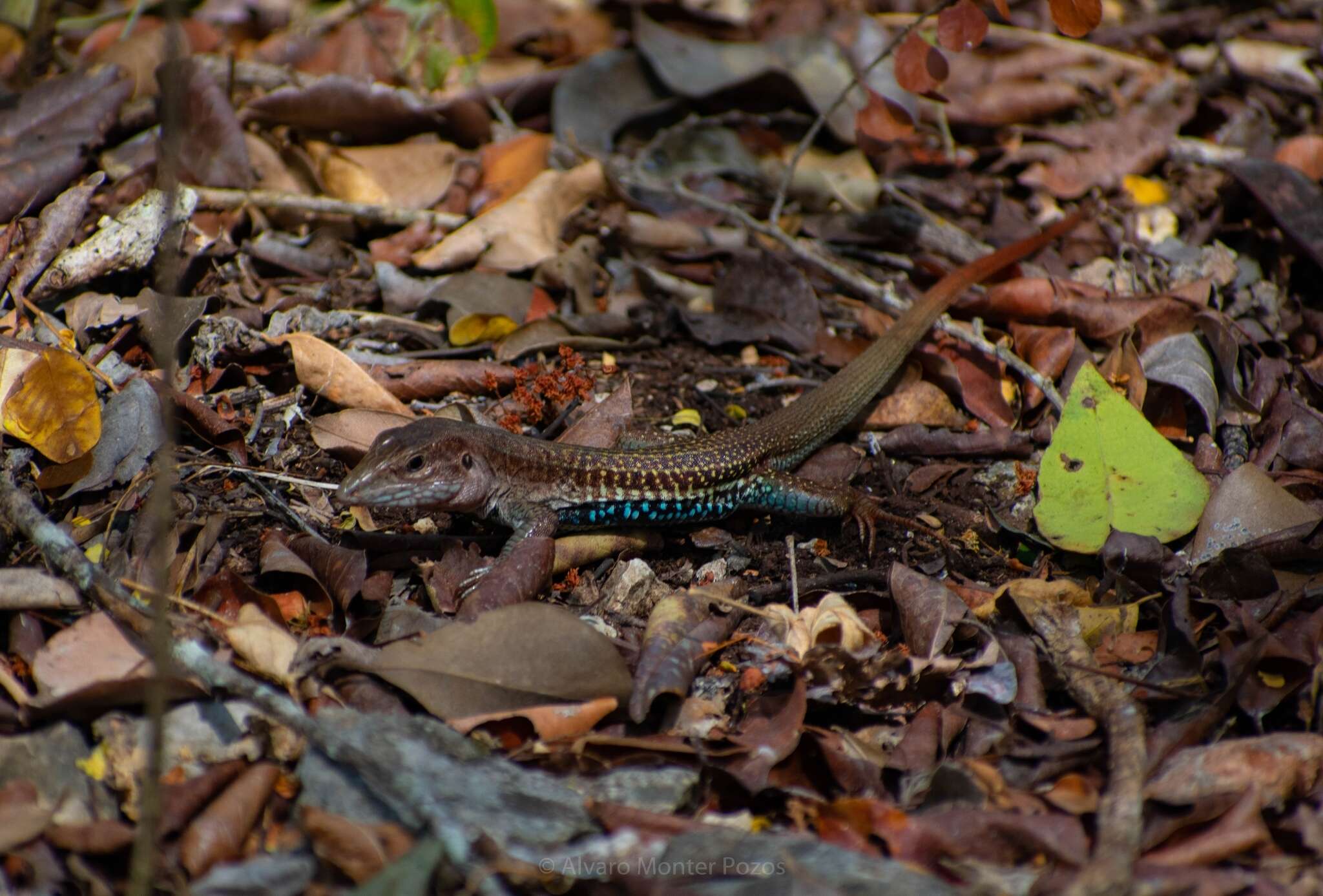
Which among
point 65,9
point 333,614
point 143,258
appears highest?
point 65,9

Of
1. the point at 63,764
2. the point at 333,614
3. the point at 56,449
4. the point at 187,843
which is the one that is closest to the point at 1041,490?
the point at 333,614

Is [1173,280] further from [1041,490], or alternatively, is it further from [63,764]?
[63,764]

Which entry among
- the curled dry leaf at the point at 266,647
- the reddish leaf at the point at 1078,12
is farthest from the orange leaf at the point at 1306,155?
the curled dry leaf at the point at 266,647

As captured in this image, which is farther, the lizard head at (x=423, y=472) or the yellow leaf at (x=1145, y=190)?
the yellow leaf at (x=1145, y=190)

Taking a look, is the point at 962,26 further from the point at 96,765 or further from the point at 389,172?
the point at 96,765

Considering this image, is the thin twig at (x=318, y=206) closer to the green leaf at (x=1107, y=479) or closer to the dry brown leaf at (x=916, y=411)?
the dry brown leaf at (x=916, y=411)

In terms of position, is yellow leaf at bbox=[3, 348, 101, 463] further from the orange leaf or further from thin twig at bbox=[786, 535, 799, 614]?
the orange leaf
